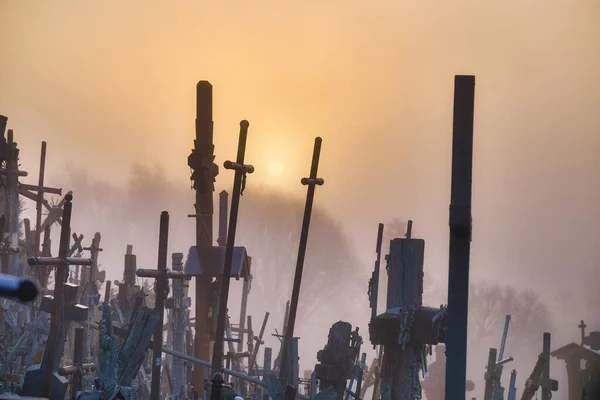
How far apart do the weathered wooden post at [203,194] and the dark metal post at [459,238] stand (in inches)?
418

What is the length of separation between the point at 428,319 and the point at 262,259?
212 feet

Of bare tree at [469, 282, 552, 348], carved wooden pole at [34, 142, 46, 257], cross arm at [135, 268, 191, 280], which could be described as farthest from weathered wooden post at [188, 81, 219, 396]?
bare tree at [469, 282, 552, 348]

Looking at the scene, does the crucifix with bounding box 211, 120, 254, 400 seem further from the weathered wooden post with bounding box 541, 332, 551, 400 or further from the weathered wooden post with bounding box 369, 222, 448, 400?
the weathered wooden post with bounding box 541, 332, 551, 400

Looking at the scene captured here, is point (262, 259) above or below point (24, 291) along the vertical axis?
above

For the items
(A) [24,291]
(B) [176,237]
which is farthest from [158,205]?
(A) [24,291]

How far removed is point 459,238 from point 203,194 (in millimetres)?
11082

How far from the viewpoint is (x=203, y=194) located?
1788 cm

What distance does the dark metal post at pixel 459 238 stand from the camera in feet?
23.5

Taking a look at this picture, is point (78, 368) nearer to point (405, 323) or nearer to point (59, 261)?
point (59, 261)

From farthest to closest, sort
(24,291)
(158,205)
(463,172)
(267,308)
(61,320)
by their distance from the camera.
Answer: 1. (158,205)
2. (267,308)
3. (61,320)
4. (463,172)
5. (24,291)

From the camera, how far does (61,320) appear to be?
55.2 ft

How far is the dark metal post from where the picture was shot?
7.16m

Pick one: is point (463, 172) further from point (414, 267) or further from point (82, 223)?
point (82, 223)

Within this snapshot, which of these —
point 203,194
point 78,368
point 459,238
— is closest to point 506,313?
point 203,194
